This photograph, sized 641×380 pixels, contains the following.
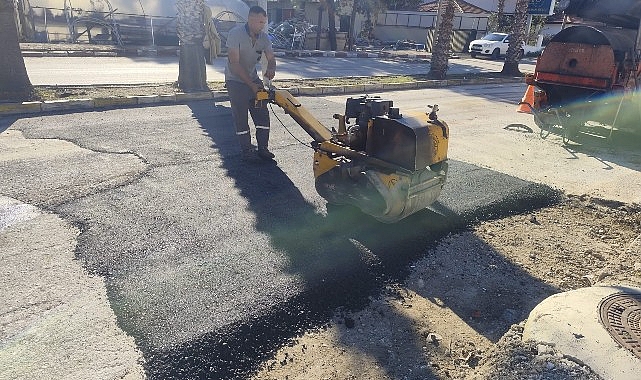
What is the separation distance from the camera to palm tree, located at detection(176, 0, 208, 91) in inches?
408

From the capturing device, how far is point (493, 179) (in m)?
6.08

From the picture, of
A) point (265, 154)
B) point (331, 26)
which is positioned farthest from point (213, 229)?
point (331, 26)

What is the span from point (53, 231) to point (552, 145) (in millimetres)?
7644

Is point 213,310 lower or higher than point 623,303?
lower

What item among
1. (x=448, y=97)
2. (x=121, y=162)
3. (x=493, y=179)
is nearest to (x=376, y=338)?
(x=493, y=179)

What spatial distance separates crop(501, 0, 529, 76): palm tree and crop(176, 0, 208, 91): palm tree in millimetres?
11583

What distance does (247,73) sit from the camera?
582 centimetres

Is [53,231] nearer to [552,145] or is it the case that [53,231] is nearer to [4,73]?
Answer: [4,73]

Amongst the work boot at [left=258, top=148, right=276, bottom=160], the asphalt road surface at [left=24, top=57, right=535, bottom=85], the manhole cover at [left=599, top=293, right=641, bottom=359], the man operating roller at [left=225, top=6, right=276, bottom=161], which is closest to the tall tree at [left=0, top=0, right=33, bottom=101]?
the asphalt road surface at [left=24, top=57, right=535, bottom=85]

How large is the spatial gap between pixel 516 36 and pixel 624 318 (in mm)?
16887

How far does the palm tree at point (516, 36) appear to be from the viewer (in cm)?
1674

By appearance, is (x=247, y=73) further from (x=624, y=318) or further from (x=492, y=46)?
(x=492, y=46)

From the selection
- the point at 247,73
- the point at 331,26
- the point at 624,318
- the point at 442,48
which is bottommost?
the point at 624,318

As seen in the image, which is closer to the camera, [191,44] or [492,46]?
[191,44]
